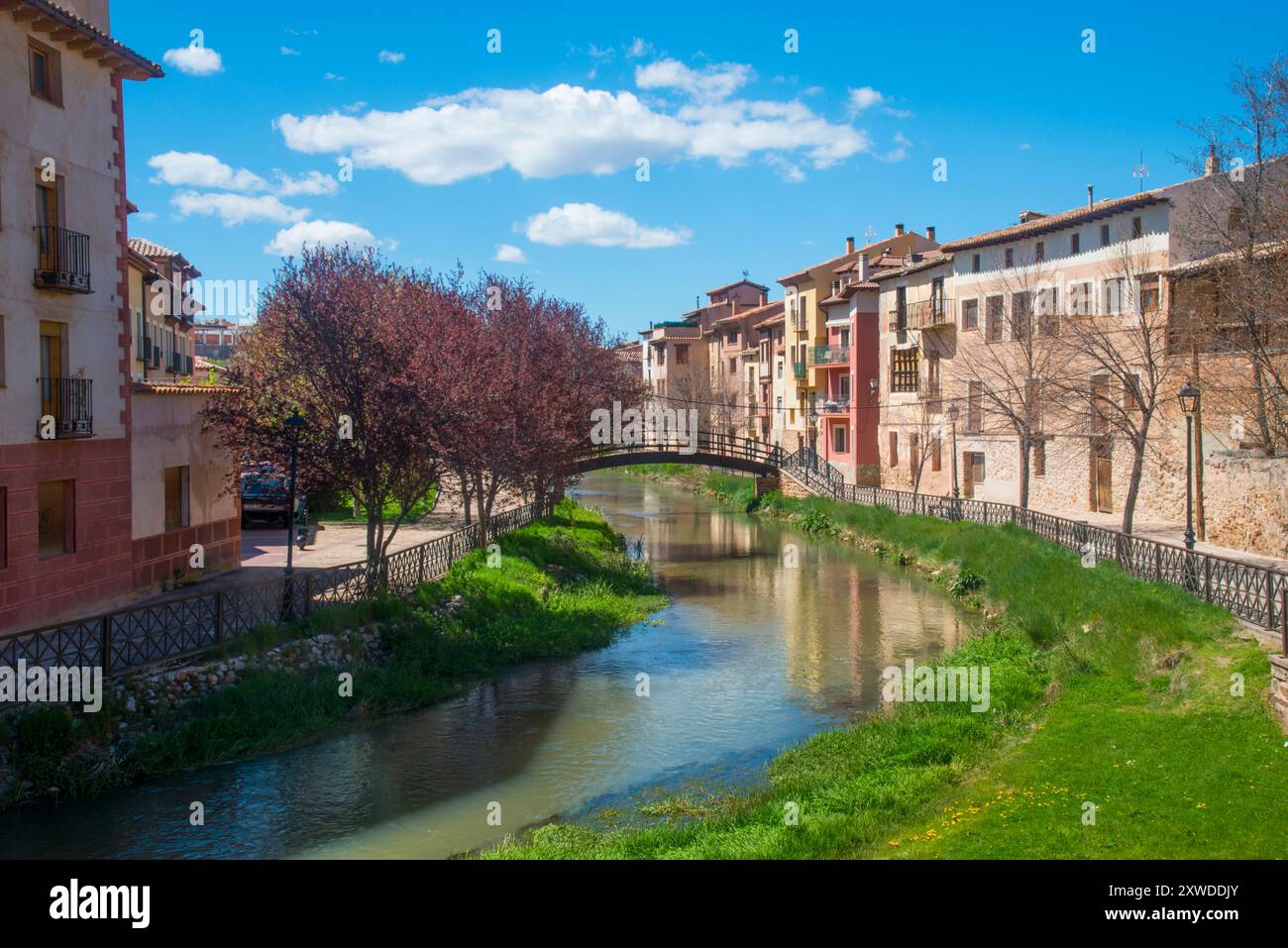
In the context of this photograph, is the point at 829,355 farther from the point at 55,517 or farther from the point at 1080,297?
the point at 55,517

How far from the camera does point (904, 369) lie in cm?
5138

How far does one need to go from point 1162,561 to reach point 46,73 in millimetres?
23027

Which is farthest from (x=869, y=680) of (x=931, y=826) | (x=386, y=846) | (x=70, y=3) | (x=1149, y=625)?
(x=70, y=3)

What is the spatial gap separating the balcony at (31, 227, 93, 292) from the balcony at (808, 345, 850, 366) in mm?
44133

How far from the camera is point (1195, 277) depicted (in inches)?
1199

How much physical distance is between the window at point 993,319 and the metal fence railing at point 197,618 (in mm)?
27343

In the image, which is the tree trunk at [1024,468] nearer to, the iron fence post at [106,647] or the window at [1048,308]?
the window at [1048,308]

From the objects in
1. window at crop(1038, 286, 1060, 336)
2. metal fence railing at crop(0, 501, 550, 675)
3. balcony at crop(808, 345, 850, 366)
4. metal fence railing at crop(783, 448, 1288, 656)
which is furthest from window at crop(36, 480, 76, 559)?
balcony at crop(808, 345, 850, 366)

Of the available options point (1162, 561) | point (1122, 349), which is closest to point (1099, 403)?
point (1122, 349)

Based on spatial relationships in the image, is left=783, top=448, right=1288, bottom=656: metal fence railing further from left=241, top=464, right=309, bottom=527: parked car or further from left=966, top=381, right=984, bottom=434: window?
left=241, top=464, right=309, bottom=527: parked car

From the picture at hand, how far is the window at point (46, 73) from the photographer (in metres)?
18.1

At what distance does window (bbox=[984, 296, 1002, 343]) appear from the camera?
140 feet

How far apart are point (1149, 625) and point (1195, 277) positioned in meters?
17.2

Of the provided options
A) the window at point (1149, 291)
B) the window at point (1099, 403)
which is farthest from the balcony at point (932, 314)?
the window at point (1149, 291)
